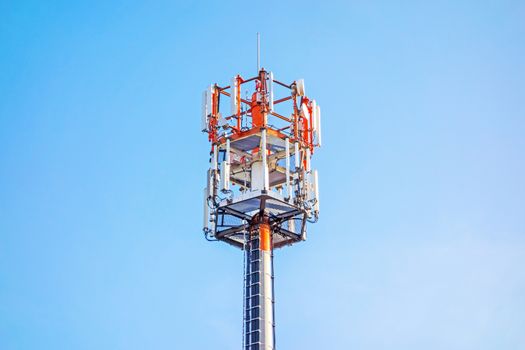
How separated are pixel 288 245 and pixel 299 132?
8.10 meters

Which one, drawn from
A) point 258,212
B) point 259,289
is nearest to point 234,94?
point 258,212

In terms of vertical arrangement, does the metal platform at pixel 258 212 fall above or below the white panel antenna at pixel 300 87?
below

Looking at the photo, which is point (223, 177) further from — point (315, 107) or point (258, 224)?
point (315, 107)

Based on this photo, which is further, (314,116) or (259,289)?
(314,116)

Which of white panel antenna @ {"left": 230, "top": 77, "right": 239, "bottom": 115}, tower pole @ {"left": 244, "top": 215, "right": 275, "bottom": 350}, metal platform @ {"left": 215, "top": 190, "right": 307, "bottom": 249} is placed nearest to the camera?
tower pole @ {"left": 244, "top": 215, "right": 275, "bottom": 350}

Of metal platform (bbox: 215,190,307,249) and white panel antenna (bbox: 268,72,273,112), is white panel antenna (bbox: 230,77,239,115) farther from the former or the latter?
metal platform (bbox: 215,190,307,249)

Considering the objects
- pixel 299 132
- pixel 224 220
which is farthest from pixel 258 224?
pixel 299 132

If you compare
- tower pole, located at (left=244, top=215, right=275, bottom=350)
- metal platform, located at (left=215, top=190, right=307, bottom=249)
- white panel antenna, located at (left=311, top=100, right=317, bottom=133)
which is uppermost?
white panel antenna, located at (left=311, top=100, right=317, bottom=133)

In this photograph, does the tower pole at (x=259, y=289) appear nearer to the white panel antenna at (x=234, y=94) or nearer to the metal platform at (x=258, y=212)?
→ the metal platform at (x=258, y=212)

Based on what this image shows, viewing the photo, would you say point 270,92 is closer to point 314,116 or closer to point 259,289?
point 314,116

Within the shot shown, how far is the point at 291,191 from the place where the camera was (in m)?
76.6

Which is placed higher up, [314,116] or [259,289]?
[314,116]

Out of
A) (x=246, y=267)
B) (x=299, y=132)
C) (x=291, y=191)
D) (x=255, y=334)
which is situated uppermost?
(x=299, y=132)

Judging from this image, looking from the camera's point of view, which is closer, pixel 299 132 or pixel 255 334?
pixel 255 334
